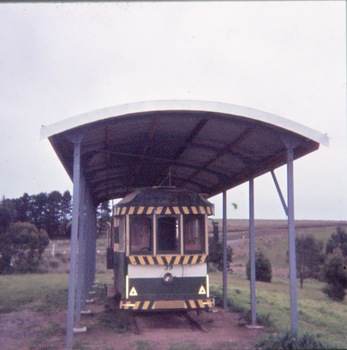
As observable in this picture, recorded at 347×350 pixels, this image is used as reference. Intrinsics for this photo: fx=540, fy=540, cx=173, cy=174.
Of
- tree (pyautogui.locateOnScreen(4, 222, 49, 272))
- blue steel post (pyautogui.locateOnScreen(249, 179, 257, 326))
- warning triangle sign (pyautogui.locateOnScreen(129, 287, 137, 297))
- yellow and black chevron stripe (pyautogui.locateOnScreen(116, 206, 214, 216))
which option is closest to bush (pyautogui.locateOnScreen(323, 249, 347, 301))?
blue steel post (pyautogui.locateOnScreen(249, 179, 257, 326))

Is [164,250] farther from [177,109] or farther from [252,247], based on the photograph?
[177,109]

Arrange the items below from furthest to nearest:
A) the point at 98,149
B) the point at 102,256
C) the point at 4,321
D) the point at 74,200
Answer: the point at 102,256, the point at 4,321, the point at 98,149, the point at 74,200

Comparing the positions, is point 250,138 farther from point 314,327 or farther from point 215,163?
point 314,327

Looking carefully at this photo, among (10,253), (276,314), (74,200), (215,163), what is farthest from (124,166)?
(10,253)

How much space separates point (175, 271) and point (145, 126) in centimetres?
344

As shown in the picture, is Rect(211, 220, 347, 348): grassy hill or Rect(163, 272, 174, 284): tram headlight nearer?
Rect(163, 272, 174, 284): tram headlight

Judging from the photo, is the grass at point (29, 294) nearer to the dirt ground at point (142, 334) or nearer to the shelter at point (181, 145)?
the dirt ground at point (142, 334)

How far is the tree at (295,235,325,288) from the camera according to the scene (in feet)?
109

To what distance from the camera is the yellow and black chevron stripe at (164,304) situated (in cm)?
1150

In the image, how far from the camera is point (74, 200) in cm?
981

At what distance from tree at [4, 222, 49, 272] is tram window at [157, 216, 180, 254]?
927 inches

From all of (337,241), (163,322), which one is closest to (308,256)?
(337,241)

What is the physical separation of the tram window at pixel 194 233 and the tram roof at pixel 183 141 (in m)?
1.48

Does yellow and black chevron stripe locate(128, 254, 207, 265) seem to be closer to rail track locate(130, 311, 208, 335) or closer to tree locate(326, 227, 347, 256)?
rail track locate(130, 311, 208, 335)
